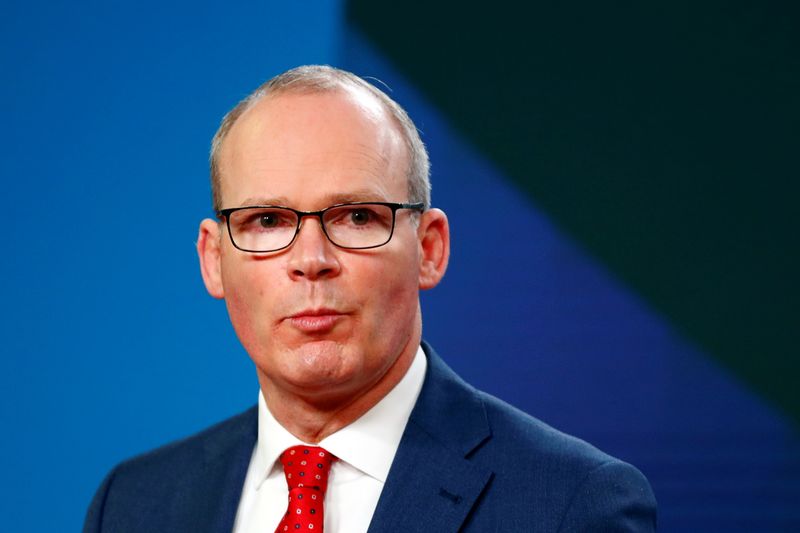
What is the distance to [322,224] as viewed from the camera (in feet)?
7.74

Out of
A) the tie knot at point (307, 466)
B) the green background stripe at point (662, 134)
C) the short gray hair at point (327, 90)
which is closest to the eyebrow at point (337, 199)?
the short gray hair at point (327, 90)

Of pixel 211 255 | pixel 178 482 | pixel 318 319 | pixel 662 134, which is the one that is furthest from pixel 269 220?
pixel 662 134

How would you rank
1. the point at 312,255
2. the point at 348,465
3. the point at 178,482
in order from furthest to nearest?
1. the point at 178,482
2. the point at 348,465
3. the point at 312,255

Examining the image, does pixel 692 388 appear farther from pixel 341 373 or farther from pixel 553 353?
pixel 341 373

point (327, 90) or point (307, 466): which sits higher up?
point (327, 90)

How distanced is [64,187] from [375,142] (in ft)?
6.66

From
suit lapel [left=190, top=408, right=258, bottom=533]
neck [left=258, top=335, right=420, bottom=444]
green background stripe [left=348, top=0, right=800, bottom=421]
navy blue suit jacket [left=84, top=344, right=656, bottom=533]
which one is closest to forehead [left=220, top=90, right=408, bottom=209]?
neck [left=258, top=335, right=420, bottom=444]

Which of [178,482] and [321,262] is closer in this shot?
[321,262]

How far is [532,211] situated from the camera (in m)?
3.85

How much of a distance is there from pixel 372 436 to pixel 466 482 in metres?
0.23

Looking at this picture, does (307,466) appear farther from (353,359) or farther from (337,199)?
(337,199)

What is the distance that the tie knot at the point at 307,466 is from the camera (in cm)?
248

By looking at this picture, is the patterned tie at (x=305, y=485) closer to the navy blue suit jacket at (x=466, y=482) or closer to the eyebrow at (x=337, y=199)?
the navy blue suit jacket at (x=466, y=482)

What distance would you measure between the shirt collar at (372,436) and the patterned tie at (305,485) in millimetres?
25
